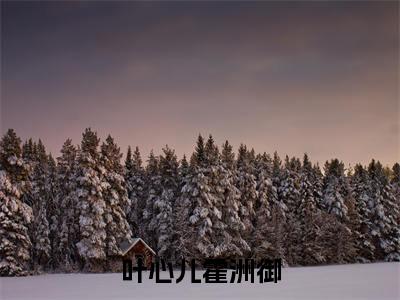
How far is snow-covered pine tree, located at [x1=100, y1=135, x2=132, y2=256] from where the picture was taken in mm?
55625

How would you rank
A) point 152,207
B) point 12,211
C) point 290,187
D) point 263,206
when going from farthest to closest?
point 290,187 → point 263,206 → point 152,207 → point 12,211

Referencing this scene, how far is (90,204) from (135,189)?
1408 centimetres

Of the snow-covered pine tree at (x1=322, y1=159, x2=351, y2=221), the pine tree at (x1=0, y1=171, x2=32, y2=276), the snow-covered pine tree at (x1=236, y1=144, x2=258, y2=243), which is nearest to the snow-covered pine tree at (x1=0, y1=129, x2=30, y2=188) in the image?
the pine tree at (x1=0, y1=171, x2=32, y2=276)

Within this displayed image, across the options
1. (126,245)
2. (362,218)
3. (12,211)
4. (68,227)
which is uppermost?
(362,218)

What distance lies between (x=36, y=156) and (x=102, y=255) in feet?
53.6

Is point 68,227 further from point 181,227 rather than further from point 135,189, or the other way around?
point 135,189

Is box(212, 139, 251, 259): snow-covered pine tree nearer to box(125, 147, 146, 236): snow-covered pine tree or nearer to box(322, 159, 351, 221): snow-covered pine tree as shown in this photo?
box(125, 147, 146, 236): snow-covered pine tree

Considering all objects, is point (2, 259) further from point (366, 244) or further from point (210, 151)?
point (366, 244)

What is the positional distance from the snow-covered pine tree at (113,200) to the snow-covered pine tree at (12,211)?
26.2 ft

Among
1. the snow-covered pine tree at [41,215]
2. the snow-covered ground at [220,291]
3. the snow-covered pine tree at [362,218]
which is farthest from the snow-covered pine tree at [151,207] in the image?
the snow-covered ground at [220,291]

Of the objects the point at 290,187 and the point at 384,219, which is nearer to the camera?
the point at 290,187

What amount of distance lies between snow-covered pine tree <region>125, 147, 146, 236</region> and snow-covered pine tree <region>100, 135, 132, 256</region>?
5.35 metres

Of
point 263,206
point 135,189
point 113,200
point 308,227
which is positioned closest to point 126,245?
point 113,200

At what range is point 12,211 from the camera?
164 ft
